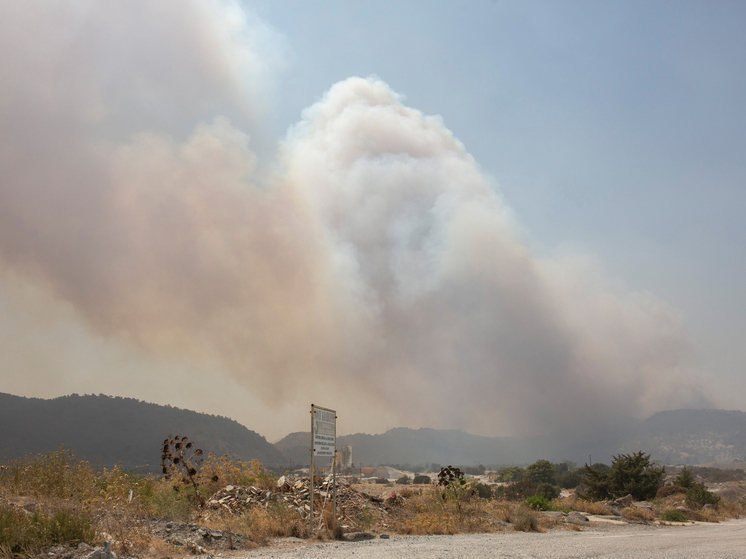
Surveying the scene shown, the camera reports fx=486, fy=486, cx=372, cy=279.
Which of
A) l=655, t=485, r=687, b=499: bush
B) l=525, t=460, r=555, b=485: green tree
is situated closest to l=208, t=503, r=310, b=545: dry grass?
l=655, t=485, r=687, b=499: bush

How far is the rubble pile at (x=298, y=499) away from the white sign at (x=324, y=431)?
58.3 inches

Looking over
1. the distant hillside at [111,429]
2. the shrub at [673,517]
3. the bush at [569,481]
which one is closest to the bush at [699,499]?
the shrub at [673,517]

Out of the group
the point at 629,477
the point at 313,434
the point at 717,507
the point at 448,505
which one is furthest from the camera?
the point at 629,477

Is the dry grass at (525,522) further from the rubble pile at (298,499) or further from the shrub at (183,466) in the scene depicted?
the shrub at (183,466)

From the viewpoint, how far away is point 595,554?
9.47m

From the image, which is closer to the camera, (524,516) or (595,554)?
(595,554)

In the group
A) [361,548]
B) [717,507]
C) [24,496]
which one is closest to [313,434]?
[361,548]

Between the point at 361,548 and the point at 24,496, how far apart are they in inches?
294

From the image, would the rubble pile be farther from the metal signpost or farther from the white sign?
the white sign

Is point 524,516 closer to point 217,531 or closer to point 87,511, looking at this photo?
point 217,531

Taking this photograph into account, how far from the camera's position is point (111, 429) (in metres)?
134

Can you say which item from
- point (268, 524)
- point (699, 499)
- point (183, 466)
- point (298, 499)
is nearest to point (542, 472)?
point (699, 499)

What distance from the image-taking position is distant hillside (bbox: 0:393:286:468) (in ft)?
393

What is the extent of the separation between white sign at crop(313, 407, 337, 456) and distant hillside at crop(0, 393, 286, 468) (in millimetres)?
112229
